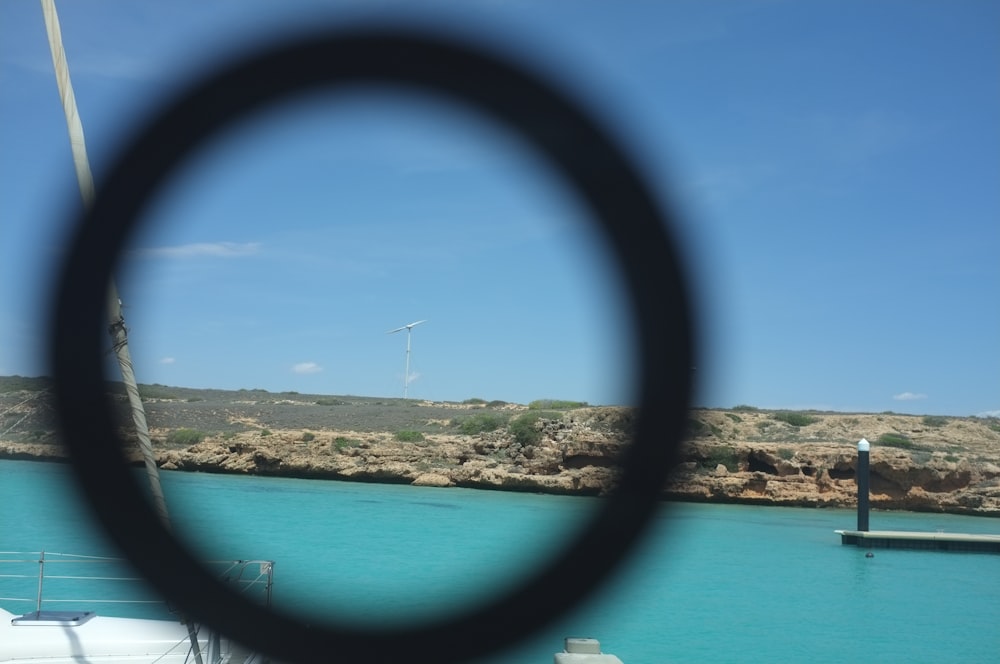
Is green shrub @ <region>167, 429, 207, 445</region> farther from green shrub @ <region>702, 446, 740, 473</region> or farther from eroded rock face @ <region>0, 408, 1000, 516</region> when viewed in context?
green shrub @ <region>702, 446, 740, 473</region>

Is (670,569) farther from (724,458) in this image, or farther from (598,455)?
(724,458)

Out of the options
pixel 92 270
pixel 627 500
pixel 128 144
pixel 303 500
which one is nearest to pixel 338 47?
pixel 128 144

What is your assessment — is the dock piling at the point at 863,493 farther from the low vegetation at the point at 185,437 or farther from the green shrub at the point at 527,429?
the low vegetation at the point at 185,437

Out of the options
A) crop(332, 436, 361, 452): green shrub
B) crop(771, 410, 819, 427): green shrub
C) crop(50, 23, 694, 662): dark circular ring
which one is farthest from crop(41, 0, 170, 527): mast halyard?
crop(771, 410, 819, 427): green shrub

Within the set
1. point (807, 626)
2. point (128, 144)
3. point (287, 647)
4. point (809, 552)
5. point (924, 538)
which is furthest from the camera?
point (809, 552)

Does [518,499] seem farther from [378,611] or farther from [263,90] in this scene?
[263,90]

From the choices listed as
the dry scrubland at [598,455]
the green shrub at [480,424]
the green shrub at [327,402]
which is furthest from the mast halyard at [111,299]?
the green shrub at [327,402]
